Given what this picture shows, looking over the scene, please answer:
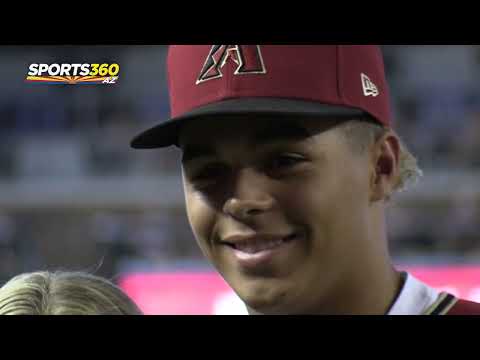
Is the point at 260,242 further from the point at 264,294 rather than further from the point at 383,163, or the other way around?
the point at 383,163

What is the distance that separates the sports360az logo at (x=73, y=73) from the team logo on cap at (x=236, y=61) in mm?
445

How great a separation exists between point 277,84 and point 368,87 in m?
0.12

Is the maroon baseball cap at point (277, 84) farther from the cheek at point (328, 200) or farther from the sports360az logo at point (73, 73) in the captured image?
the sports360az logo at point (73, 73)

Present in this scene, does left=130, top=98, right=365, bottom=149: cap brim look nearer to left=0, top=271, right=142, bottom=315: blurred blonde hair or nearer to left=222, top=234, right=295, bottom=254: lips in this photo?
left=222, top=234, right=295, bottom=254: lips

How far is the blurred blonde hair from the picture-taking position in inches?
51.9

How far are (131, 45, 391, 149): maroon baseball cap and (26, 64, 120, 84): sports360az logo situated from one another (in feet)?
1.40

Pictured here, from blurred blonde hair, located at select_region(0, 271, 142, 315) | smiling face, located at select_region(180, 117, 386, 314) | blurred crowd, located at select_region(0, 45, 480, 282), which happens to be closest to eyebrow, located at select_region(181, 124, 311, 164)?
smiling face, located at select_region(180, 117, 386, 314)

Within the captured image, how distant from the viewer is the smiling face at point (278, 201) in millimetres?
1144

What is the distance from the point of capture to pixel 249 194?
3.76 ft

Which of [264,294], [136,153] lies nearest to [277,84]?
[264,294]
